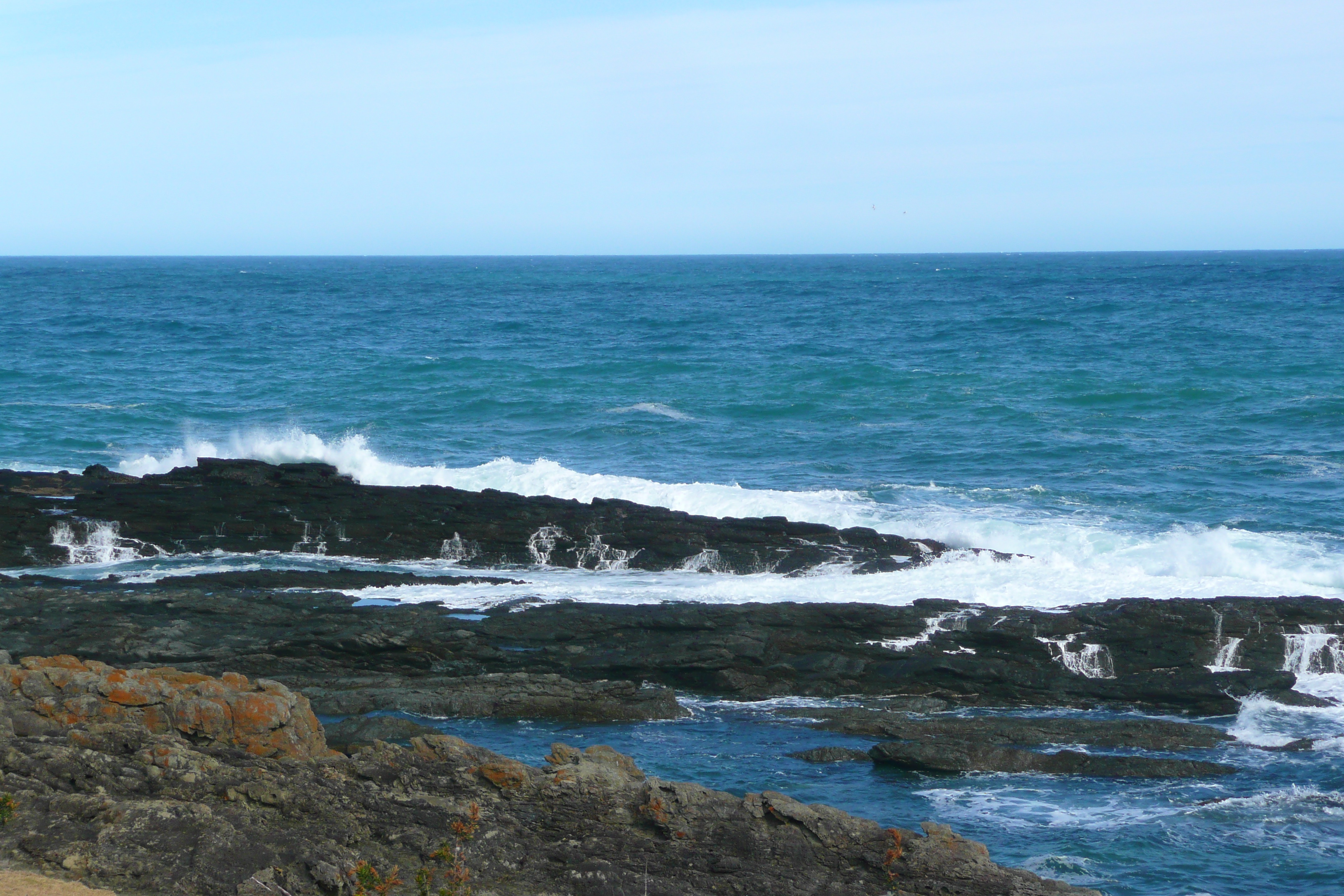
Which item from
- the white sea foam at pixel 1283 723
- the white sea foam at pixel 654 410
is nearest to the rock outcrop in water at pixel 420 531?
the white sea foam at pixel 1283 723

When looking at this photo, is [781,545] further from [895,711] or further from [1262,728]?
[1262,728]

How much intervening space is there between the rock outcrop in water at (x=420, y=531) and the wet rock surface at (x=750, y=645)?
3.99 m

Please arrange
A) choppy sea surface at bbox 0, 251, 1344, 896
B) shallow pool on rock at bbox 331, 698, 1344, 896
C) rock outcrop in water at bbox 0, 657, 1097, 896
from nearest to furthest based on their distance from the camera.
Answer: rock outcrop in water at bbox 0, 657, 1097, 896 → shallow pool on rock at bbox 331, 698, 1344, 896 → choppy sea surface at bbox 0, 251, 1344, 896

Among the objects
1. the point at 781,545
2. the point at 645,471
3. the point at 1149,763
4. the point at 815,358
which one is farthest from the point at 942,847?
the point at 815,358

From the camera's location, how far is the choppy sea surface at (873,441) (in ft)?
39.8

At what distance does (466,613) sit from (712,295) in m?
87.6

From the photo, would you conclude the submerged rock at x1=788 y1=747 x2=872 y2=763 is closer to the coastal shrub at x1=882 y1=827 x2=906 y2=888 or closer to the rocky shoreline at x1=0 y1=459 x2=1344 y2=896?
the rocky shoreline at x1=0 y1=459 x2=1344 y2=896

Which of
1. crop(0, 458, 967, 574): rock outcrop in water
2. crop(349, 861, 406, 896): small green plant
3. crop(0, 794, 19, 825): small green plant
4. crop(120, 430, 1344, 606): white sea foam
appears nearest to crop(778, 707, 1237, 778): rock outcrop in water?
crop(120, 430, 1344, 606): white sea foam

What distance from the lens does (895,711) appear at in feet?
47.6

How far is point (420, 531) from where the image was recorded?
2253cm

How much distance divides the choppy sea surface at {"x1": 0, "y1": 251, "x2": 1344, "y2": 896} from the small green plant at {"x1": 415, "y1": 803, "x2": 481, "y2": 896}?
12.3 ft

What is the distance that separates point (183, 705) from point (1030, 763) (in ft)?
30.0

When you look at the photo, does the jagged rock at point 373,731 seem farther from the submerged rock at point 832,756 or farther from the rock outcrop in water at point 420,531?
the rock outcrop in water at point 420,531

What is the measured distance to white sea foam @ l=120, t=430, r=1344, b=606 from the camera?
19.8m
